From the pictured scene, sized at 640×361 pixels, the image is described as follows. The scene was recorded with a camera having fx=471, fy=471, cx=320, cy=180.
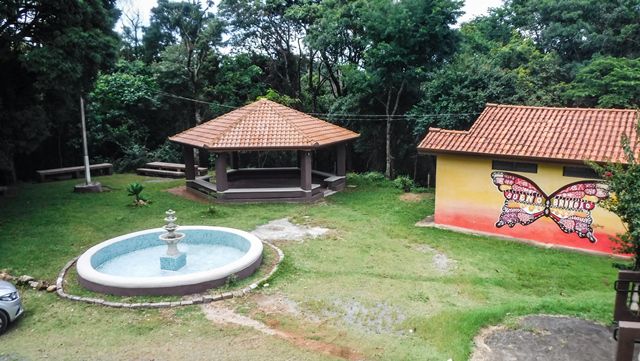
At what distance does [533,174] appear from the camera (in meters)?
13.6

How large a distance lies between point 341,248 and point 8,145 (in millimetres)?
11563

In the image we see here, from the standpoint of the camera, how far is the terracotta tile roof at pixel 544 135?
13.1 meters

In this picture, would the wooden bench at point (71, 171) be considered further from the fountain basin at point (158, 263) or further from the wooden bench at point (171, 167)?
the fountain basin at point (158, 263)

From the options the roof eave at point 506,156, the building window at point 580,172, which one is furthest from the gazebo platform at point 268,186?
the building window at point 580,172

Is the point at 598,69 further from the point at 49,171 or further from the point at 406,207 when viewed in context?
the point at 49,171

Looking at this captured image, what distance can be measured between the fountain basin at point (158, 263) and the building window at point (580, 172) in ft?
28.5

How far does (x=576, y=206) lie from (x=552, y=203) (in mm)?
614

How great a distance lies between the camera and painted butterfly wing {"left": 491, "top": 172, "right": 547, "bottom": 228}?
45.0ft

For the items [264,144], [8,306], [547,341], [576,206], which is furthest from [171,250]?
[576,206]

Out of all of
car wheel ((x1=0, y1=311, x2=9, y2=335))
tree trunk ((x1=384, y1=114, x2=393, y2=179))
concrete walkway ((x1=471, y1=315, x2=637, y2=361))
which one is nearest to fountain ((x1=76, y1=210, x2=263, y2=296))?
car wheel ((x1=0, y1=311, x2=9, y2=335))

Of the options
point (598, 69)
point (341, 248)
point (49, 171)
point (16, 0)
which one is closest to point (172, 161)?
point (49, 171)

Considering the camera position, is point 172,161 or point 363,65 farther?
point 172,161

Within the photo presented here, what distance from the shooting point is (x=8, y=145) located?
610 inches

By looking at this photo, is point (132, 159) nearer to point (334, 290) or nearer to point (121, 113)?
point (121, 113)
